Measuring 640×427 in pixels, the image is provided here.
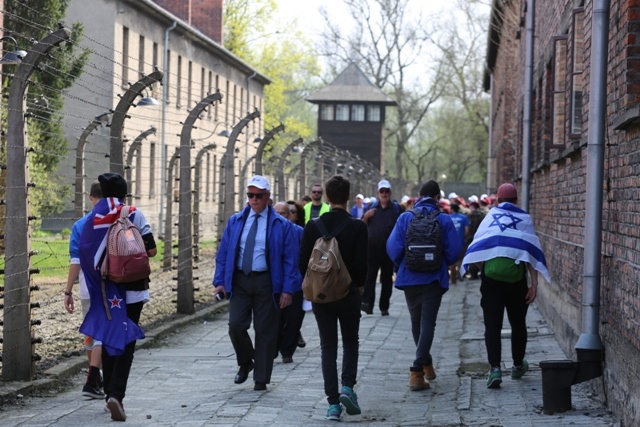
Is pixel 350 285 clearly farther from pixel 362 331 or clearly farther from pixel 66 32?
pixel 362 331

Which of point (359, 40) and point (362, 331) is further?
point (359, 40)

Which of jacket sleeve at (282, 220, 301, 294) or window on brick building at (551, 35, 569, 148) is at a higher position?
window on brick building at (551, 35, 569, 148)

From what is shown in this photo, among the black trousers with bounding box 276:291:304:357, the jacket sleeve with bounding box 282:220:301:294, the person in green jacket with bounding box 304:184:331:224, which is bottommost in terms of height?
the black trousers with bounding box 276:291:304:357

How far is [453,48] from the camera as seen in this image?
6369 centimetres

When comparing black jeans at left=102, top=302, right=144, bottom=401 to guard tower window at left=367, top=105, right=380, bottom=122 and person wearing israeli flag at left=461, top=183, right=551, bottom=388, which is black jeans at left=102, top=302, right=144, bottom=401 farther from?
guard tower window at left=367, top=105, right=380, bottom=122

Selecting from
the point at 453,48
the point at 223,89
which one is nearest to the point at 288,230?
the point at 223,89

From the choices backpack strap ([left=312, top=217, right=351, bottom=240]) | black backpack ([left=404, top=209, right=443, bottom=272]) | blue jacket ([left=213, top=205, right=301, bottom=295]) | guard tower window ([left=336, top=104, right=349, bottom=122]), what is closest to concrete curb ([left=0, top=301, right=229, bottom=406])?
blue jacket ([left=213, top=205, right=301, bottom=295])

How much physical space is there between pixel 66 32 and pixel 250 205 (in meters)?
1.96

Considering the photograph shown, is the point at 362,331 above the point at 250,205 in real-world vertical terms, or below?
below

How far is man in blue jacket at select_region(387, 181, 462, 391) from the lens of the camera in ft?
36.9

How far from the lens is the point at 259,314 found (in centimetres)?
1073

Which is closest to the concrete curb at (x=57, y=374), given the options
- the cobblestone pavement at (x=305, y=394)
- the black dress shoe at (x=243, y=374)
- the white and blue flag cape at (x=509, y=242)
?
the cobblestone pavement at (x=305, y=394)

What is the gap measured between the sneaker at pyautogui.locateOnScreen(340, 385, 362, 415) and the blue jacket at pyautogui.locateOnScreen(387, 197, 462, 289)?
187 centimetres

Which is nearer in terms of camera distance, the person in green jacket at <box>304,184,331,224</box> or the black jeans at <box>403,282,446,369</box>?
the black jeans at <box>403,282,446,369</box>
